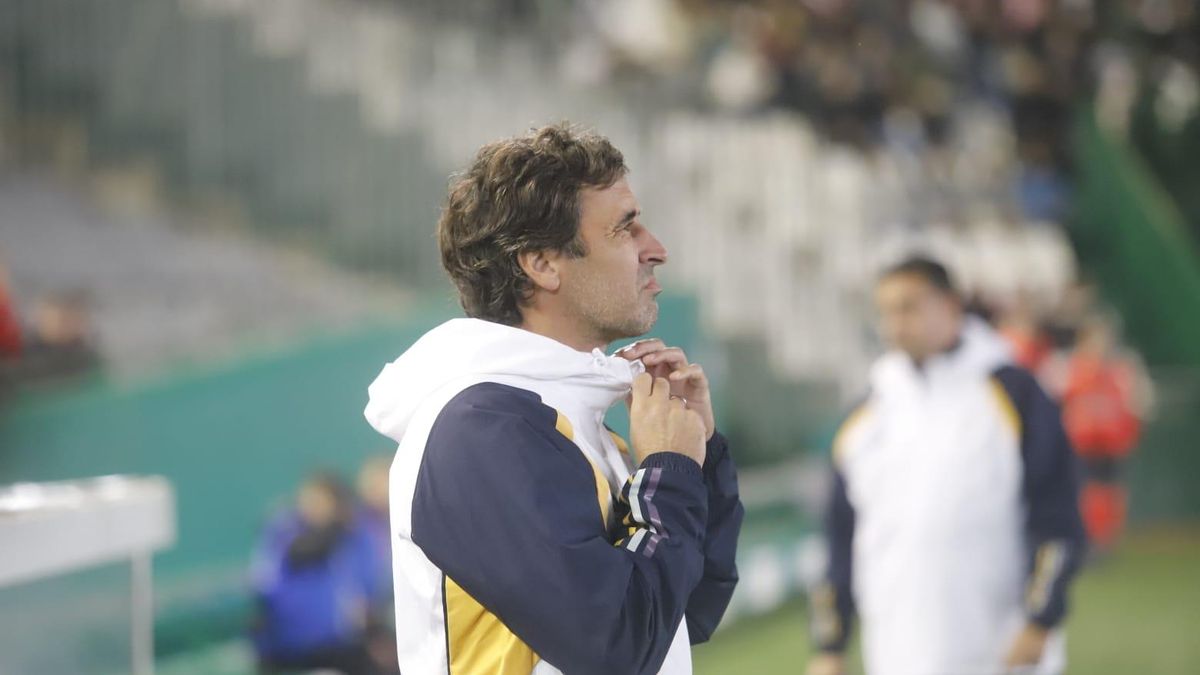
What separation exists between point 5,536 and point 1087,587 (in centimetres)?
774

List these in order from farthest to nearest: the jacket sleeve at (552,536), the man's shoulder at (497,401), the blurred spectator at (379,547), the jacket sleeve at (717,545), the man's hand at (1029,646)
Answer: the blurred spectator at (379,547), the man's hand at (1029,646), the jacket sleeve at (717,545), the man's shoulder at (497,401), the jacket sleeve at (552,536)

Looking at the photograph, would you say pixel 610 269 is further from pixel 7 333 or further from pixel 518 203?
pixel 7 333

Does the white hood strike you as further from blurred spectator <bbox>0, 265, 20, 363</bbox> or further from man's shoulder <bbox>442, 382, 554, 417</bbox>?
blurred spectator <bbox>0, 265, 20, 363</bbox>

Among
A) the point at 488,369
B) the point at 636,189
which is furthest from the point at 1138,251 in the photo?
the point at 488,369

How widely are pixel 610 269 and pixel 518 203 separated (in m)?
0.14

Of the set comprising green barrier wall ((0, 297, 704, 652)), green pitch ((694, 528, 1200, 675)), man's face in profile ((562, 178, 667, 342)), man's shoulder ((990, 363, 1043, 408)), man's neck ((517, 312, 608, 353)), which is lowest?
green pitch ((694, 528, 1200, 675))

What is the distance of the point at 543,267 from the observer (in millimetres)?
1891

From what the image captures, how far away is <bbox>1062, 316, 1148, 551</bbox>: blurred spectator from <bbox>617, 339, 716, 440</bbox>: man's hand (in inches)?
349

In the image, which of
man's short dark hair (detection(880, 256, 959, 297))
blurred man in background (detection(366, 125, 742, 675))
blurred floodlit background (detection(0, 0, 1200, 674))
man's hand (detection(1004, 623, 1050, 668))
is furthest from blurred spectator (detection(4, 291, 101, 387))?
blurred man in background (detection(366, 125, 742, 675))

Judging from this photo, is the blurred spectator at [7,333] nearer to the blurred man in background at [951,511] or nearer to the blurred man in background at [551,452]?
the blurred man in background at [951,511]

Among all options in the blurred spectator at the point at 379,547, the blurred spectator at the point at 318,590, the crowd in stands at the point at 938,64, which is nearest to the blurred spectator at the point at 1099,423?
the crowd in stands at the point at 938,64

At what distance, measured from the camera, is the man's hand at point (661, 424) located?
1786mm

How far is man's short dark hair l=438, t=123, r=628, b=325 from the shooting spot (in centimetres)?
185

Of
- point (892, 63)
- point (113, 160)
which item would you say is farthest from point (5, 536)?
point (892, 63)
